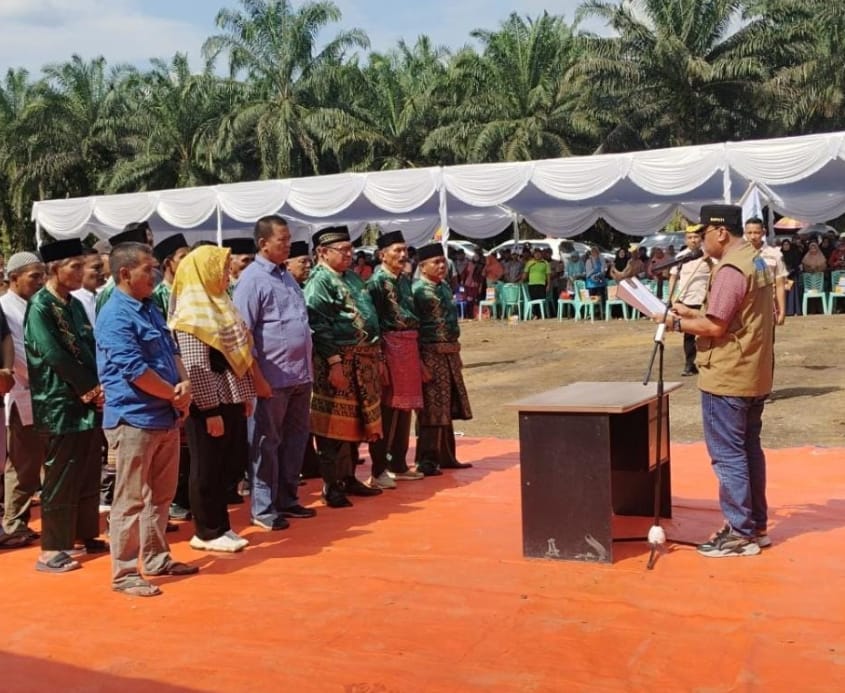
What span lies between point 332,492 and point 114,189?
30.4 metres

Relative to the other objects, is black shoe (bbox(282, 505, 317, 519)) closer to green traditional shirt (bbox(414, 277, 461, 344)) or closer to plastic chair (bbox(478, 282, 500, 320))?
green traditional shirt (bbox(414, 277, 461, 344))

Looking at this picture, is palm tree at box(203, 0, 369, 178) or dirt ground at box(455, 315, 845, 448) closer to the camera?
dirt ground at box(455, 315, 845, 448)

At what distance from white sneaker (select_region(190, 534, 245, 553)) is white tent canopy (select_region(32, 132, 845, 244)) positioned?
30.6 ft

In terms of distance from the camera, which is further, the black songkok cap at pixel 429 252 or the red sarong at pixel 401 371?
the black songkok cap at pixel 429 252

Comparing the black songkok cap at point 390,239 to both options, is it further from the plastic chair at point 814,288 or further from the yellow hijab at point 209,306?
the plastic chair at point 814,288

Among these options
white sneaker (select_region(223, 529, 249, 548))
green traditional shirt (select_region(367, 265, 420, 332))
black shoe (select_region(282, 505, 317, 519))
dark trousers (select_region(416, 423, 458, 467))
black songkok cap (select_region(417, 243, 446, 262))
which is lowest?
black shoe (select_region(282, 505, 317, 519))

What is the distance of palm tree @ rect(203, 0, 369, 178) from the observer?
3322cm

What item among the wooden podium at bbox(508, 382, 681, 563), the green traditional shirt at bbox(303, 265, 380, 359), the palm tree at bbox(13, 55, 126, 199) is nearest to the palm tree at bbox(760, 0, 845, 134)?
the palm tree at bbox(13, 55, 126, 199)

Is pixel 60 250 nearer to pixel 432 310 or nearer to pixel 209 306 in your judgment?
pixel 209 306

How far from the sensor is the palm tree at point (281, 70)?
109 ft

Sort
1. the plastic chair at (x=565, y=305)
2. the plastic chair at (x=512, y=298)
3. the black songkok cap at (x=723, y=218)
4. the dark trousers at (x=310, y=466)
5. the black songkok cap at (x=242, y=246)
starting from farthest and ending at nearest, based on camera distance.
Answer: the plastic chair at (x=512, y=298), the plastic chair at (x=565, y=305), the dark trousers at (x=310, y=466), the black songkok cap at (x=242, y=246), the black songkok cap at (x=723, y=218)

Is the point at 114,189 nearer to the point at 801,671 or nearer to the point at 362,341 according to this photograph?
the point at 362,341

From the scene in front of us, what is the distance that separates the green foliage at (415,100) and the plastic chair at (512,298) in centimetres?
1013

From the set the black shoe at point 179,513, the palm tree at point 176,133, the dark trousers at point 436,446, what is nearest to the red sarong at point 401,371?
→ the dark trousers at point 436,446
